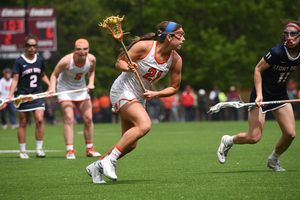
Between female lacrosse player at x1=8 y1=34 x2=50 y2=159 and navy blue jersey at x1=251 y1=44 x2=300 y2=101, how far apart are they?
4354mm

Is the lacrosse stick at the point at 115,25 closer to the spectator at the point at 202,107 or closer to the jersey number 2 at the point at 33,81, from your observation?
the jersey number 2 at the point at 33,81

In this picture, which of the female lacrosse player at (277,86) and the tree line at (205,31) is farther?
the tree line at (205,31)

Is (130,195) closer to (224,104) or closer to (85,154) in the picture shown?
(224,104)

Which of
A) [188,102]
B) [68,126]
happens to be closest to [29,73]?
[68,126]

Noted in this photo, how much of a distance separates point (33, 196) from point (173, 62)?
230 centimetres

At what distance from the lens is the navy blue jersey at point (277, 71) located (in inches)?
238

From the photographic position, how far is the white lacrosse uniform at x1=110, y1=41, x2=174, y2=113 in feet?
18.7

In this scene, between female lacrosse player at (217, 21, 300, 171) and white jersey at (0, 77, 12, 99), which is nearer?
female lacrosse player at (217, 21, 300, 171)

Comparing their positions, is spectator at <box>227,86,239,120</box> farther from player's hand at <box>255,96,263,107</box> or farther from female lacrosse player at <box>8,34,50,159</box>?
player's hand at <box>255,96,263,107</box>

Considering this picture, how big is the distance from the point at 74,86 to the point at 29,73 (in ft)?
2.85

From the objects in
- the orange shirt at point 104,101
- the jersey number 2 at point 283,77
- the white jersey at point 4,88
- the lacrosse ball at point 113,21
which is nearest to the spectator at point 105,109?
the orange shirt at point 104,101

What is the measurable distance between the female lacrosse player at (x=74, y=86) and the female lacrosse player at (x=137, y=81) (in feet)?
9.67

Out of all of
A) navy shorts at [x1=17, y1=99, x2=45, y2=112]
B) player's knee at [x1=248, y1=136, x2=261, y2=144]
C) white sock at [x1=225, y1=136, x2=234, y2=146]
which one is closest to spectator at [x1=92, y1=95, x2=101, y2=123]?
navy shorts at [x1=17, y1=99, x2=45, y2=112]

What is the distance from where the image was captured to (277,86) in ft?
20.8
